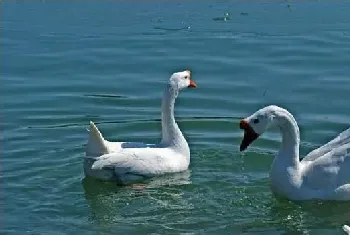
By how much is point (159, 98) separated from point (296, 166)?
4.76 meters

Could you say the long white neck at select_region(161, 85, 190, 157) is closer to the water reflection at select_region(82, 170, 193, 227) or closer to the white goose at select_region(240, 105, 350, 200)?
the water reflection at select_region(82, 170, 193, 227)

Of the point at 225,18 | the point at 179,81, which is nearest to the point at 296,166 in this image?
the point at 179,81

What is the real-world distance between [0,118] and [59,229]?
15.8 feet

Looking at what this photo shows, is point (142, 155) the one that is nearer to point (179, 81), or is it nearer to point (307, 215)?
point (179, 81)

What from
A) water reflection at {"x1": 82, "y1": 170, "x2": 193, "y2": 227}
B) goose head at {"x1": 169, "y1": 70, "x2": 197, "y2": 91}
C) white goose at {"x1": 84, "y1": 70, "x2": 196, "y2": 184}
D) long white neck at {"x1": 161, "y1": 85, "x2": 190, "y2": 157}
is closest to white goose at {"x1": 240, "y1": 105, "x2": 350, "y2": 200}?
water reflection at {"x1": 82, "y1": 170, "x2": 193, "y2": 227}

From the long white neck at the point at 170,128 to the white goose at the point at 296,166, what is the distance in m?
1.52

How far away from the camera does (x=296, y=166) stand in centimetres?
1052

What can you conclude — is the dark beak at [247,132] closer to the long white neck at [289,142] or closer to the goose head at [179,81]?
the long white neck at [289,142]

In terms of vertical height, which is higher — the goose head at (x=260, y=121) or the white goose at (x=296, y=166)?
the goose head at (x=260, y=121)

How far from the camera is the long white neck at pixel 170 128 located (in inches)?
465

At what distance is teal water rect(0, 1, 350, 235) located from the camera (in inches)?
396

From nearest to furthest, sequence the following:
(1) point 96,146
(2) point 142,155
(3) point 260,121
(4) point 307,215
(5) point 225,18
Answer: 1. (4) point 307,215
2. (3) point 260,121
3. (1) point 96,146
4. (2) point 142,155
5. (5) point 225,18

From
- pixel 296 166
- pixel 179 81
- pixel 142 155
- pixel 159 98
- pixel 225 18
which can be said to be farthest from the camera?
pixel 225 18

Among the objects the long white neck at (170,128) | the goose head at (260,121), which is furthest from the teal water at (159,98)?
the goose head at (260,121)
